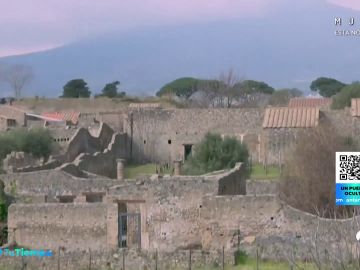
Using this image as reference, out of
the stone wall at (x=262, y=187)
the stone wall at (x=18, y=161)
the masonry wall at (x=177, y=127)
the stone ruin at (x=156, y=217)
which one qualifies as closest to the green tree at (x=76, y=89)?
the masonry wall at (x=177, y=127)

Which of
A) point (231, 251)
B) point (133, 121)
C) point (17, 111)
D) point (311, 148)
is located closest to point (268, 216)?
point (231, 251)

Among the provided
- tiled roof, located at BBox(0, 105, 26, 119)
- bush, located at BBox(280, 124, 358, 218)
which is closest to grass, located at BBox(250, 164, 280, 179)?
bush, located at BBox(280, 124, 358, 218)

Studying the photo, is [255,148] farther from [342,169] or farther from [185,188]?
[342,169]

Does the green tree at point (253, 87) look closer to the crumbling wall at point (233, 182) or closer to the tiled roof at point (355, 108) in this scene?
the tiled roof at point (355, 108)

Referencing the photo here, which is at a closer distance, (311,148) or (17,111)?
(311,148)

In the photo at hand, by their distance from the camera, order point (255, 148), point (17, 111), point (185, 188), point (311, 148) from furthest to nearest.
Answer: point (17, 111) < point (255, 148) < point (311, 148) < point (185, 188)

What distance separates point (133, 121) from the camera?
50.4m

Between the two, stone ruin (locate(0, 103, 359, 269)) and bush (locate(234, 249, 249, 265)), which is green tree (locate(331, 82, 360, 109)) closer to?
stone ruin (locate(0, 103, 359, 269))

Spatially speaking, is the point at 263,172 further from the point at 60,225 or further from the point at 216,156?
the point at 60,225

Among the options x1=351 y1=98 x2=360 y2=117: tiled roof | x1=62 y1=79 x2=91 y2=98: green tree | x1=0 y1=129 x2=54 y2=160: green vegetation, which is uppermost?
x1=62 y1=79 x2=91 y2=98: green tree

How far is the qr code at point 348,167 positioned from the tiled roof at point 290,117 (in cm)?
2862

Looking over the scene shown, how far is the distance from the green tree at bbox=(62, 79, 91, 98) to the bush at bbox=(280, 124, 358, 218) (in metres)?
68.6

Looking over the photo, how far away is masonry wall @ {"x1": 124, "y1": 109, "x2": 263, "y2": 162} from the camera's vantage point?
4703 centimetres

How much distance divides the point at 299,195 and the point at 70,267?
311 inches
